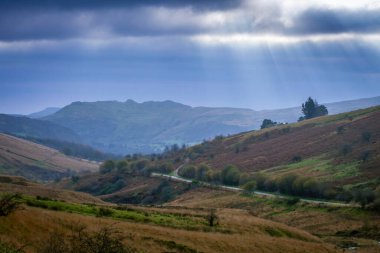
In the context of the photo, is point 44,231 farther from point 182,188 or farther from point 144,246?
point 182,188

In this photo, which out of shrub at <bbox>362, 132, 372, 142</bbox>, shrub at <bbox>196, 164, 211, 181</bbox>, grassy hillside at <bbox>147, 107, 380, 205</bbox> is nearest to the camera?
grassy hillside at <bbox>147, 107, 380, 205</bbox>

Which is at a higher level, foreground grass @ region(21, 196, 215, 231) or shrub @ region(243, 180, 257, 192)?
foreground grass @ region(21, 196, 215, 231)

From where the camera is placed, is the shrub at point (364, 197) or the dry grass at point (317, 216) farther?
the shrub at point (364, 197)

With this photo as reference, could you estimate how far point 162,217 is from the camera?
64.4 m

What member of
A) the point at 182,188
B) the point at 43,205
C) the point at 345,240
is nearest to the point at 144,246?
the point at 43,205

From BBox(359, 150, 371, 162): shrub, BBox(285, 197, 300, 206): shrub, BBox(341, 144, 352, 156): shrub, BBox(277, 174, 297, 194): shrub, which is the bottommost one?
BBox(285, 197, 300, 206): shrub

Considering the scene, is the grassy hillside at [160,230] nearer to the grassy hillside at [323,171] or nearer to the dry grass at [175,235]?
the dry grass at [175,235]

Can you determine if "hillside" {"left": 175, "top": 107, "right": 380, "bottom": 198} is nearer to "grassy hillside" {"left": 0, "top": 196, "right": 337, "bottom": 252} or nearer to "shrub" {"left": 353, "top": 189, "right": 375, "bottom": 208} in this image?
"shrub" {"left": 353, "top": 189, "right": 375, "bottom": 208}

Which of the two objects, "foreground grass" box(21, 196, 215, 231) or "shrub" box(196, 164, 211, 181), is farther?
"shrub" box(196, 164, 211, 181)

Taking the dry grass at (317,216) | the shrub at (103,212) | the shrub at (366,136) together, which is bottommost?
the dry grass at (317,216)

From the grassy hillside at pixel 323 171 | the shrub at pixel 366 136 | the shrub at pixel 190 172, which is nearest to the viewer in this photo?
the grassy hillside at pixel 323 171

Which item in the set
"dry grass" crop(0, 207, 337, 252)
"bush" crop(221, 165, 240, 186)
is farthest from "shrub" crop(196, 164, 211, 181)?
"dry grass" crop(0, 207, 337, 252)

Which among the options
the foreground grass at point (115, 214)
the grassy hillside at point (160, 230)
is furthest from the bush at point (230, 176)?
the foreground grass at point (115, 214)

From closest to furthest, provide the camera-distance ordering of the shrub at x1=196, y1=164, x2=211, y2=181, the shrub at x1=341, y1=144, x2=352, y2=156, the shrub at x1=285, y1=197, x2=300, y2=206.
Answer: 1. the shrub at x1=285, y1=197, x2=300, y2=206
2. the shrub at x1=341, y1=144, x2=352, y2=156
3. the shrub at x1=196, y1=164, x2=211, y2=181
